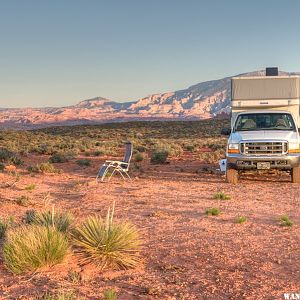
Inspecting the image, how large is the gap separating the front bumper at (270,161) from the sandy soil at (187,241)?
Answer: 564 mm

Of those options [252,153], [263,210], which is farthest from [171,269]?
[252,153]

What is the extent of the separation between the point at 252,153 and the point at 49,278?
8230 mm

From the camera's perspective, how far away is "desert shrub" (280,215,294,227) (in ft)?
24.2

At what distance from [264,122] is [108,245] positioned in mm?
8731

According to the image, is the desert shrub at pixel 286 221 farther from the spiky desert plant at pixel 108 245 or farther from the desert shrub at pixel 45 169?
the desert shrub at pixel 45 169

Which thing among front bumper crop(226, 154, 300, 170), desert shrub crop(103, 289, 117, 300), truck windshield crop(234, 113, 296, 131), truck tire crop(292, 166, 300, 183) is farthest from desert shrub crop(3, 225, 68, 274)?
truck windshield crop(234, 113, 296, 131)

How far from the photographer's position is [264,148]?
1205 centimetres

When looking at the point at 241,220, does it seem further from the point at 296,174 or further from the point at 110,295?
the point at 296,174

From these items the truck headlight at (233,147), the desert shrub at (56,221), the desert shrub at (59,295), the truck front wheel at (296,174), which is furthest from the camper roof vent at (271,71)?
the desert shrub at (59,295)

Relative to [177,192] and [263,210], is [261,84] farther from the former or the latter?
[263,210]

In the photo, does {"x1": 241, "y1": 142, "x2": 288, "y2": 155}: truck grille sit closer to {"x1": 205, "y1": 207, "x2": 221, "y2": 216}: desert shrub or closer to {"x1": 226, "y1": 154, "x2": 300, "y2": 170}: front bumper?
{"x1": 226, "y1": 154, "x2": 300, "y2": 170}: front bumper

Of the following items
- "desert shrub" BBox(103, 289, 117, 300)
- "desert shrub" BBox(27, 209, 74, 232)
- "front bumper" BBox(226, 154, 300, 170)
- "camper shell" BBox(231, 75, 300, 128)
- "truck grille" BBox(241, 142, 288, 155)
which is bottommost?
"desert shrub" BBox(103, 289, 117, 300)

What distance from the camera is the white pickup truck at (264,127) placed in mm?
12016

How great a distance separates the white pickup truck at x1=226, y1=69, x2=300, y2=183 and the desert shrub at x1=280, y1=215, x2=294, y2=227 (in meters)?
4.23
